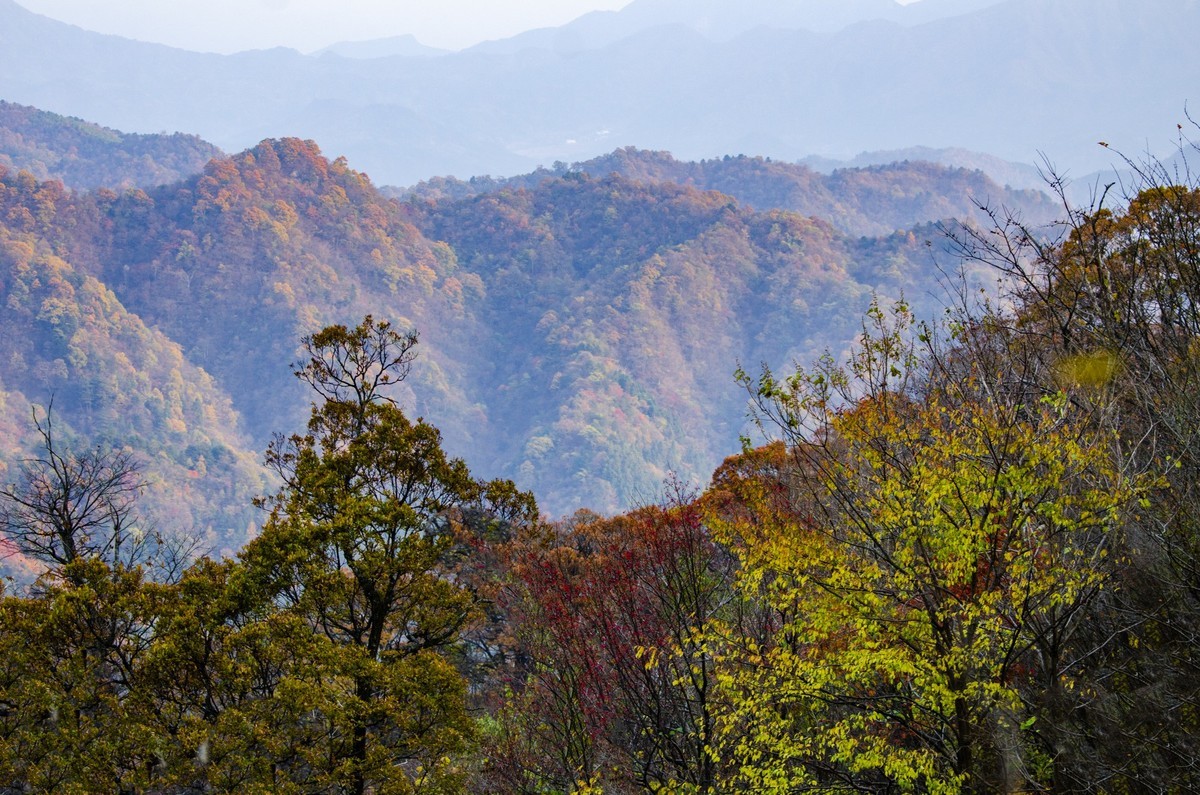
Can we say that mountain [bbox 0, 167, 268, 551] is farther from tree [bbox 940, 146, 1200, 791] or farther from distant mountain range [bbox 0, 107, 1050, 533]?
tree [bbox 940, 146, 1200, 791]

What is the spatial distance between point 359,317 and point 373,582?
181 meters

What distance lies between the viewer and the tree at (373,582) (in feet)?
37.3

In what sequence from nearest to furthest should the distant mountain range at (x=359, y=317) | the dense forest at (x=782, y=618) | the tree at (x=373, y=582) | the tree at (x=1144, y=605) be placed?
the tree at (x=1144, y=605), the dense forest at (x=782, y=618), the tree at (x=373, y=582), the distant mountain range at (x=359, y=317)

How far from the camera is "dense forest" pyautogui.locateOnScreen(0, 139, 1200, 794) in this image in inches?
319

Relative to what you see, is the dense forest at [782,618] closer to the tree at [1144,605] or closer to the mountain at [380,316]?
the tree at [1144,605]

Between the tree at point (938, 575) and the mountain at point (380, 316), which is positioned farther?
the mountain at point (380, 316)

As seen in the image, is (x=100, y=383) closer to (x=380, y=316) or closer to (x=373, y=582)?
(x=380, y=316)

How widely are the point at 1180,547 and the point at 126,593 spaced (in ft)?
40.0

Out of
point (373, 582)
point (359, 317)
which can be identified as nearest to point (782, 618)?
point (373, 582)

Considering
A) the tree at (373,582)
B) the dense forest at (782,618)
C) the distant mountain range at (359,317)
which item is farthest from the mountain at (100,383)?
the dense forest at (782,618)

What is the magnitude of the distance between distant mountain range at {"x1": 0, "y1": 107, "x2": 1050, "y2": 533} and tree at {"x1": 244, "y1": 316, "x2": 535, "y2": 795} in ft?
416

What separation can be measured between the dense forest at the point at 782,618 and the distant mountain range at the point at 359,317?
417 feet

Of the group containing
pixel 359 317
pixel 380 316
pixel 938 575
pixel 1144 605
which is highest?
pixel 359 317

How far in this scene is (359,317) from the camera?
187 metres
